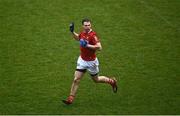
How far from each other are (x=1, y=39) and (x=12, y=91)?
3.39 m

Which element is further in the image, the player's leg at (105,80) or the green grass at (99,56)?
the player's leg at (105,80)

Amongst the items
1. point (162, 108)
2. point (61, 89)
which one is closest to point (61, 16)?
point (61, 89)

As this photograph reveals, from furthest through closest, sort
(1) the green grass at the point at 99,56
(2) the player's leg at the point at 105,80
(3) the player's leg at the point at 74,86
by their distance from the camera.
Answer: (2) the player's leg at the point at 105,80 < (1) the green grass at the point at 99,56 < (3) the player's leg at the point at 74,86

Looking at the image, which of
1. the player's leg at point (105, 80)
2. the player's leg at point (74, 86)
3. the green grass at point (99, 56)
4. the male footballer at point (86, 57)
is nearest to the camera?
the male footballer at point (86, 57)

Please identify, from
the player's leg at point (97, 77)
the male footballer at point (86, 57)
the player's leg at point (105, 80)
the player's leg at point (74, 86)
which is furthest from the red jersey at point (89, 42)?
the player's leg at point (105, 80)

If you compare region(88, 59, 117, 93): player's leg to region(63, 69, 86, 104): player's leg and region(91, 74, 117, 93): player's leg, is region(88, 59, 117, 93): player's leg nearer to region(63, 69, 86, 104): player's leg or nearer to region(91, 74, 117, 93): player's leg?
region(91, 74, 117, 93): player's leg

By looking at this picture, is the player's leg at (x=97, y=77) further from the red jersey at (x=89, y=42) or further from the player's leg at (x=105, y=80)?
the red jersey at (x=89, y=42)

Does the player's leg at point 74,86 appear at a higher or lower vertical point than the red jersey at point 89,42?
lower

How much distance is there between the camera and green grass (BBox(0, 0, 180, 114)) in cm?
1189

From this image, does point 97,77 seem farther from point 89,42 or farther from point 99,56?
point 99,56

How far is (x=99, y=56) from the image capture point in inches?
575

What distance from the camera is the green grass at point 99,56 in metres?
11.9

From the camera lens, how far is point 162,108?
11609 mm

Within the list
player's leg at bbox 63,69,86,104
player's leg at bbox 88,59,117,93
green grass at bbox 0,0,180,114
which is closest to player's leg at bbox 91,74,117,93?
player's leg at bbox 88,59,117,93
